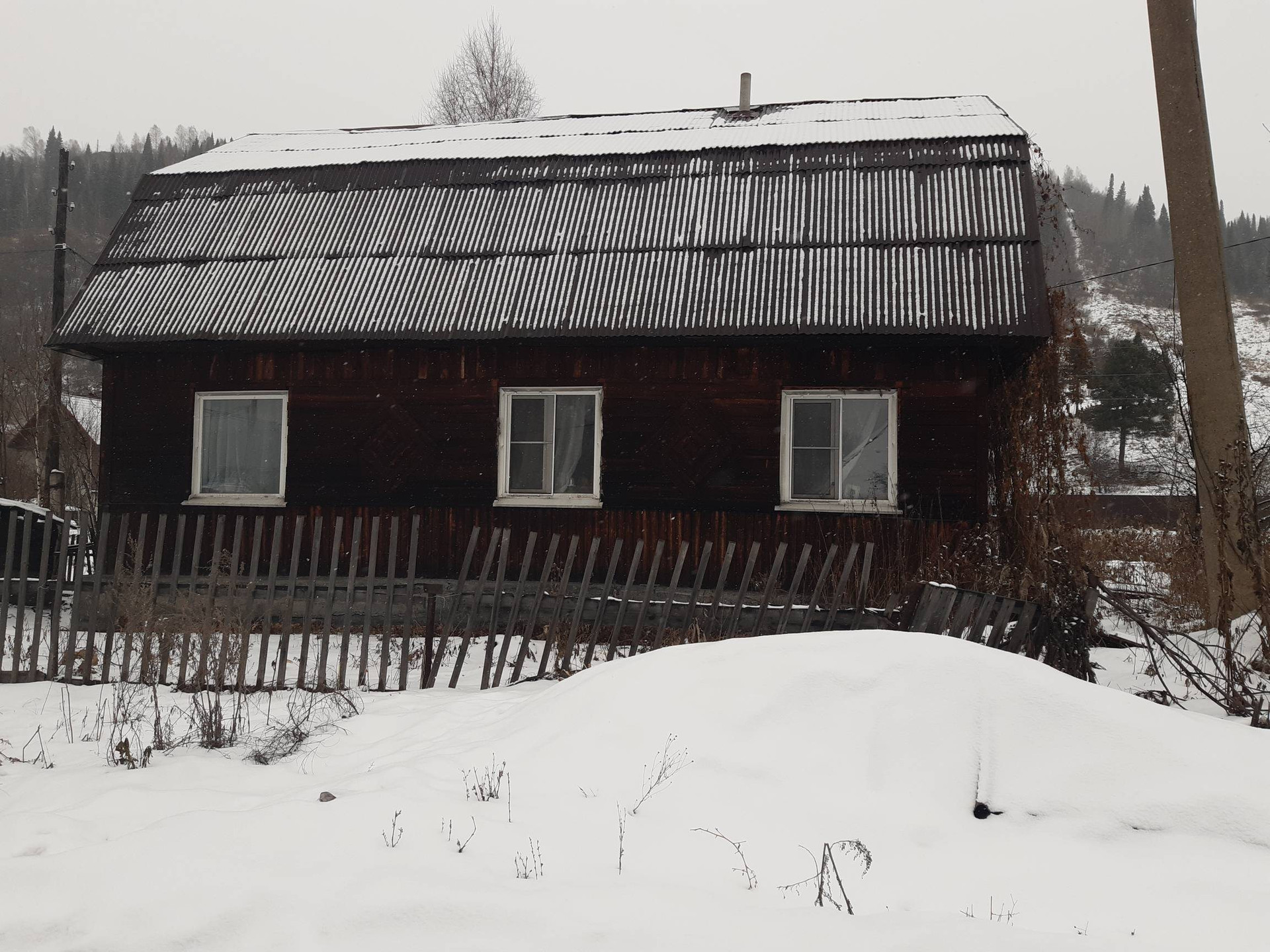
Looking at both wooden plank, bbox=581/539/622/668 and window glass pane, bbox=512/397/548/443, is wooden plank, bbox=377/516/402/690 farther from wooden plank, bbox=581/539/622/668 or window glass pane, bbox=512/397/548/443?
window glass pane, bbox=512/397/548/443

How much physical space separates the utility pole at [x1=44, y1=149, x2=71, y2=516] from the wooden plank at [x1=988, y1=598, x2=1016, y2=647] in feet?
52.2

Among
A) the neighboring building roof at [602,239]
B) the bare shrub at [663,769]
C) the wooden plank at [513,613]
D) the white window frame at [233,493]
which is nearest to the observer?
the bare shrub at [663,769]

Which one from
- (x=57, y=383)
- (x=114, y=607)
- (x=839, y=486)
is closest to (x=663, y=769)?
(x=114, y=607)

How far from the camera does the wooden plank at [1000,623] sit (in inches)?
235

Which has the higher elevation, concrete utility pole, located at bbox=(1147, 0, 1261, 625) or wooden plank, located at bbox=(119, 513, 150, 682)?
concrete utility pole, located at bbox=(1147, 0, 1261, 625)

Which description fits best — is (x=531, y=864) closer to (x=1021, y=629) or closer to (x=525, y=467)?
(x=1021, y=629)

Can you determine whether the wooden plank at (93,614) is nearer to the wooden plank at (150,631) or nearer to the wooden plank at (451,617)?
the wooden plank at (150,631)

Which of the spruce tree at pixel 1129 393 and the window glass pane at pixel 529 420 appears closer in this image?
the window glass pane at pixel 529 420

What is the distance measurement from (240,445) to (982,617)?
836cm

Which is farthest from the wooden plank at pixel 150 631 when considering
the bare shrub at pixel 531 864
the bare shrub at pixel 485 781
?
the bare shrub at pixel 531 864

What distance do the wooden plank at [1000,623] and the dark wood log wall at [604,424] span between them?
10.6 ft

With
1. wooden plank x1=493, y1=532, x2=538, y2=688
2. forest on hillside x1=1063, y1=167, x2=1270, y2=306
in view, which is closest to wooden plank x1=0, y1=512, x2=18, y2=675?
wooden plank x1=493, y1=532, x2=538, y2=688

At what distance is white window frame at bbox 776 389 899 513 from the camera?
933 centimetres

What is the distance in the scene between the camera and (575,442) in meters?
10.1
